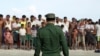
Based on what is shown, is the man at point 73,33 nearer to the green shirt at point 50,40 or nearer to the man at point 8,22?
the man at point 8,22

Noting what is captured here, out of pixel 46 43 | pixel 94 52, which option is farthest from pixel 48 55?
pixel 94 52

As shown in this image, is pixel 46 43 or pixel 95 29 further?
pixel 95 29

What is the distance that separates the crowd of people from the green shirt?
11.6m

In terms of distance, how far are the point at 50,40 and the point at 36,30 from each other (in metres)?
12.2

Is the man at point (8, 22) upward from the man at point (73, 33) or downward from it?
upward

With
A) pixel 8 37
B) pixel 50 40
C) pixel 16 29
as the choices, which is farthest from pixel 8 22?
pixel 50 40

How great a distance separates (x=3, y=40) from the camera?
19000 mm

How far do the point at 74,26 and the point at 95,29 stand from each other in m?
1.11

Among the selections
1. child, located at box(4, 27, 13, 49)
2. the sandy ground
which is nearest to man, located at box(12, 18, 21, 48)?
child, located at box(4, 27, 13, 49)

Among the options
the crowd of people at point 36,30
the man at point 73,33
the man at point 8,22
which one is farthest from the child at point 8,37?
the man at point 73,33

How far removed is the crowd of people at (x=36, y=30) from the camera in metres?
18.8

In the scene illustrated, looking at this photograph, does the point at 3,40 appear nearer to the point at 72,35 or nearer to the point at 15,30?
the point at 15,30

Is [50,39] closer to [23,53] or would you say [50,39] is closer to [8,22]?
[23,53]

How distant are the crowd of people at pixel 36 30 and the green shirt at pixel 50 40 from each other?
38.0 feet
